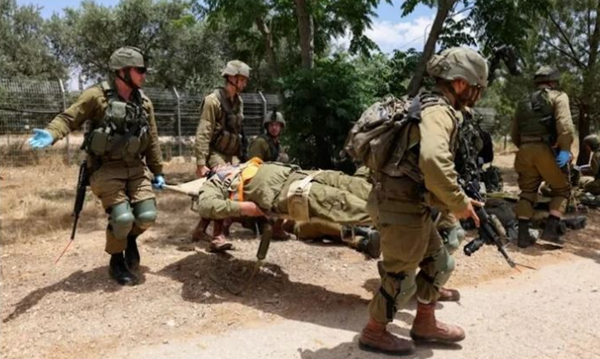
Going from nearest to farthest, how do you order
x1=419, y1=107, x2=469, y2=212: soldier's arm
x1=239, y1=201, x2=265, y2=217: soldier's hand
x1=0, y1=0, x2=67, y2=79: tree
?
x1=419, y1=107, x2=469, y2=212: soldier's arm < x1=239, y1=201, x2=265, y2=217: soldier's hand < x1=0, y1=0, x2=67, y2=79: tree

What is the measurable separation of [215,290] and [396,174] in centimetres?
198

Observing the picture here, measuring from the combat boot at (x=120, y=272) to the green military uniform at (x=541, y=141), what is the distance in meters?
4.46

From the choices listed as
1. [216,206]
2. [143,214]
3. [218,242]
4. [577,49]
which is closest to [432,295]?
[216,206]

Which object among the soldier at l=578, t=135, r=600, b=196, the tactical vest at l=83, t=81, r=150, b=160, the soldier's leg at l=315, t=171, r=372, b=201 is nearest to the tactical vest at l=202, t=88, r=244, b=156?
the tactical vest at l=83, t=81, r=150, b=160

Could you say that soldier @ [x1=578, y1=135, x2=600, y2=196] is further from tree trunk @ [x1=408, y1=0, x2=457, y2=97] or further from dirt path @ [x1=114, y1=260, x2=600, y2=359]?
dirt path @ [x1=114, y1=260, x2=600, y2=359]

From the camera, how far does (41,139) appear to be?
4.04 metres

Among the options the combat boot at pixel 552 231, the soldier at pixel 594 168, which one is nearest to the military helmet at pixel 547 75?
the combat boot at pixel 552 231

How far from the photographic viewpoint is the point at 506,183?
37.1 feet

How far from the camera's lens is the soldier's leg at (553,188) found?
21.1ft

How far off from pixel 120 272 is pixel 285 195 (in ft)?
5.11

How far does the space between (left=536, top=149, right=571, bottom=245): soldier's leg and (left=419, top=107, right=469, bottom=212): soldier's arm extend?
12.7ft

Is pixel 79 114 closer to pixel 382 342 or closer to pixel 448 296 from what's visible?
pixel 382 342

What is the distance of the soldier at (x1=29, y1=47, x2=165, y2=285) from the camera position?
14.3 feet

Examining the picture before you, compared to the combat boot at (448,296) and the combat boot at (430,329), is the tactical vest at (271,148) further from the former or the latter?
the combat boot at (430,329)
